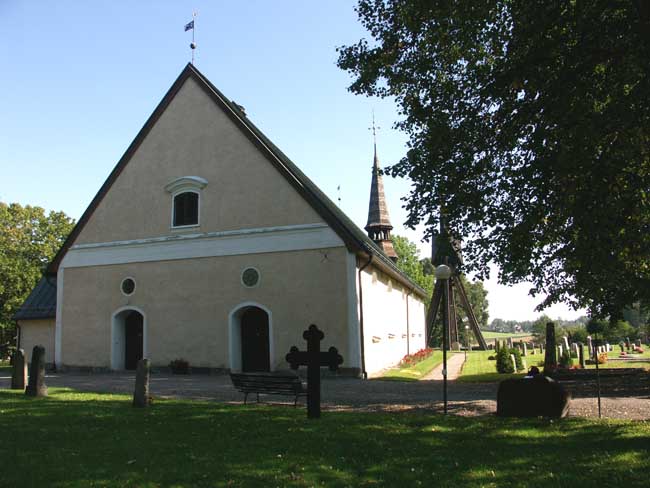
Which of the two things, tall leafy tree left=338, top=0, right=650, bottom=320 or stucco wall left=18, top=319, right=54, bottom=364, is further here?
stucco wall left=18, top=319, right=54, bottom=364

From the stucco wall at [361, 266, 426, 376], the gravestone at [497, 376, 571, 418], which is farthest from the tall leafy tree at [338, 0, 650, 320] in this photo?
the stucco wall at [361, 266, 426, 376]

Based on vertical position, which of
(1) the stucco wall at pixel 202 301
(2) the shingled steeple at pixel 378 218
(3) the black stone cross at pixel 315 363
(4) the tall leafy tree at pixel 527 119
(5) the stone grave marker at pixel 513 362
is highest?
(2) the shingled steeple at pixel 378 218

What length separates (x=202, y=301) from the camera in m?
19.9

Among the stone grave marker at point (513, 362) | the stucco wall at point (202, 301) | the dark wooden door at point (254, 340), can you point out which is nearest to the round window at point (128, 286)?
the stucco wall at point (202, 301)

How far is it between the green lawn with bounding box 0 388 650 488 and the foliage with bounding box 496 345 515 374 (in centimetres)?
1297

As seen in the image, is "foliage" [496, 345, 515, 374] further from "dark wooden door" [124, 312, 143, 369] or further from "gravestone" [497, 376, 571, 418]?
"dark wooden door" [124, 312, 143, 369]

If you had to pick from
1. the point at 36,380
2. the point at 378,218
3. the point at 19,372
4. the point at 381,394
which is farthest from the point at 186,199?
the point at 378,218

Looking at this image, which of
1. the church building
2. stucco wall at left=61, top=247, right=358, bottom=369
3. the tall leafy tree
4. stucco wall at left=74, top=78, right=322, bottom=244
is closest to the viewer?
the tall leafy tree

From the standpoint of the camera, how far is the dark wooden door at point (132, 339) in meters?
21.6

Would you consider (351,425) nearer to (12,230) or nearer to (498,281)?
(498,281)

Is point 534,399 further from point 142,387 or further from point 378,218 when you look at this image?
point 378,218

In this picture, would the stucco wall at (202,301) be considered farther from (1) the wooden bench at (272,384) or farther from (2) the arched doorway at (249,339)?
(1) the wooden bench at (272,384)

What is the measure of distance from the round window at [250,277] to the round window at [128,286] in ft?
16.1

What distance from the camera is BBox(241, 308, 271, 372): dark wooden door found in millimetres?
19630
